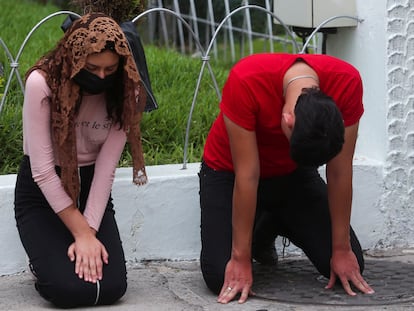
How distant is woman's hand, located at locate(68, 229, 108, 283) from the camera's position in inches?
150

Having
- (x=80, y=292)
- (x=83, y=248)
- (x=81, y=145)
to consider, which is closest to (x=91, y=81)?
(x=81, y=145)

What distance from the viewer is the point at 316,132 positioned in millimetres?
3312

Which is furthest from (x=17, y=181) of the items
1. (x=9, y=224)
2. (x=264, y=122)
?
(x=264, y=122)

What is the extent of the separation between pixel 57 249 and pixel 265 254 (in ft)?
3.25

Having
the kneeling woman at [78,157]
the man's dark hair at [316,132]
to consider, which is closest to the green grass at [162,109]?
the kneeling woman at [78,157]

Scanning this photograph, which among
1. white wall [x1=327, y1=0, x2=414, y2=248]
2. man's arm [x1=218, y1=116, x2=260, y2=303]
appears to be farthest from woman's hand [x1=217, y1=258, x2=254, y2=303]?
white wall [x1=327, y1=0, x2=414, y2=248]

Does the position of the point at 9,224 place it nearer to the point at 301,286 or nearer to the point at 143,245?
the point at 143,245

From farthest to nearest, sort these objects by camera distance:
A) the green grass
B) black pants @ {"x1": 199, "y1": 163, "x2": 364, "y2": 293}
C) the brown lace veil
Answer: the green grass
black pants @ {"x1": 199, "y1": 163, "x2": 364, "y2": 293}
the brown lace veil

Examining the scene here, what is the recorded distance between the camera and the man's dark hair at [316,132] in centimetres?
332

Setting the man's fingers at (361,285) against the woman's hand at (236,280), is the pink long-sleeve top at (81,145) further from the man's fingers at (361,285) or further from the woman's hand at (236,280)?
the man's fingers at (361,285)

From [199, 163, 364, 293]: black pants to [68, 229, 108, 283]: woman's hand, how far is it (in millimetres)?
424

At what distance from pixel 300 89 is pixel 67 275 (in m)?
1.13

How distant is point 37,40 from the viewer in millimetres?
6793

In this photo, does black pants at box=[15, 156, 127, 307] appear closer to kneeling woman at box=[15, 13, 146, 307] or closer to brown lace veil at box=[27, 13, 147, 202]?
kneeling woman at box=[15, 13, 146, 307]
